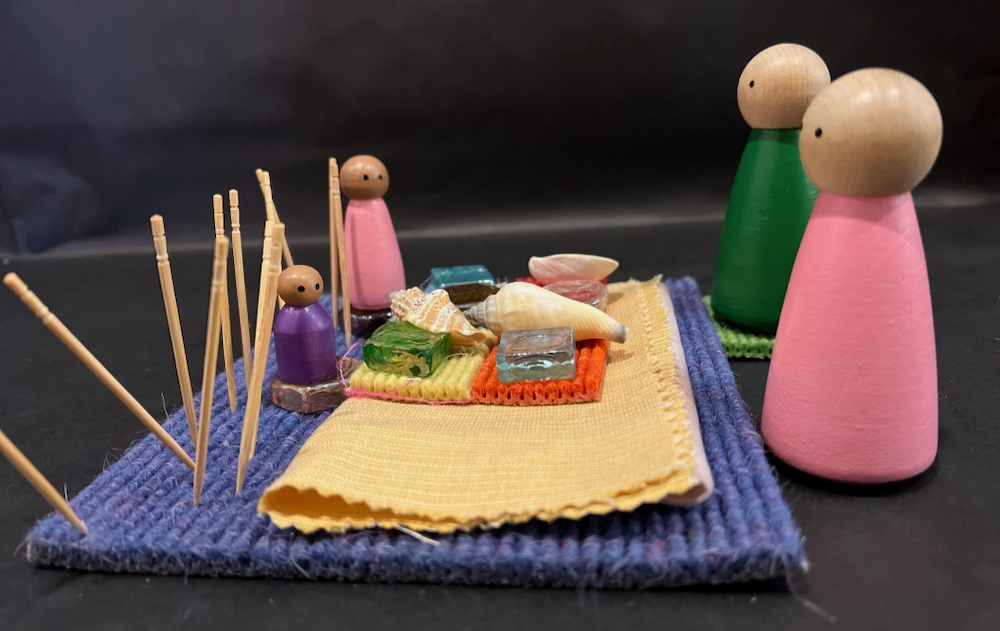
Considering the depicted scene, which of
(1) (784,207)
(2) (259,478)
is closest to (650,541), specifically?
(2) (259,478)

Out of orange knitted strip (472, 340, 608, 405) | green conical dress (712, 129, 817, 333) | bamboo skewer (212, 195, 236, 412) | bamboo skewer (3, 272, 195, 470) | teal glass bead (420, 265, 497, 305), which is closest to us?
bamboo skewer (3, 272, 195, 470)

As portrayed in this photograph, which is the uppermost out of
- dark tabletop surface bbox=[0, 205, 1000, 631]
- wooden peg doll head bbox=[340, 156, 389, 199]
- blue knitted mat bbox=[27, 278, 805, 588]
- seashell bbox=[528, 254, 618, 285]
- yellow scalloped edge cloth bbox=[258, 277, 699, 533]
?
wooden peg doll head bbox=[340, 156, 389, 199]

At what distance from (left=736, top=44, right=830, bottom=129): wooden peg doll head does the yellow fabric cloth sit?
0.42m

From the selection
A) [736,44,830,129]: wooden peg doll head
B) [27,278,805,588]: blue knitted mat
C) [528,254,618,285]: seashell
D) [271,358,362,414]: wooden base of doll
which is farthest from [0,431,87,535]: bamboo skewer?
[736,44,830,129]: wooden peg doll head

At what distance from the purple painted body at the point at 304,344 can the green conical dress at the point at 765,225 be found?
1.51ft

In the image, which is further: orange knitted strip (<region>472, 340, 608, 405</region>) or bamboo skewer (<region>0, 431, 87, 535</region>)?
orange knitted strip (<region>472, 340, 608, 405</region>)

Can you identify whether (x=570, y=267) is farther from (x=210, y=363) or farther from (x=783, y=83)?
(x=210, y=363)

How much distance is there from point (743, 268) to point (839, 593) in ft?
1.39

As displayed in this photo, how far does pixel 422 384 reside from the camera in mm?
728

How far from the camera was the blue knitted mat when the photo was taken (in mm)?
497

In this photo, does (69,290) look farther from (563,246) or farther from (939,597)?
(939,597)

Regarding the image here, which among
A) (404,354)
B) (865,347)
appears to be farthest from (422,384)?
(865,347)

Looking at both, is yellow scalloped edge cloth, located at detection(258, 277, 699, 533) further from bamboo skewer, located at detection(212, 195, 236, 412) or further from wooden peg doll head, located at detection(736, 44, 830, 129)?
wooden peg doll head, located at detection(736, 44, 830, 129)

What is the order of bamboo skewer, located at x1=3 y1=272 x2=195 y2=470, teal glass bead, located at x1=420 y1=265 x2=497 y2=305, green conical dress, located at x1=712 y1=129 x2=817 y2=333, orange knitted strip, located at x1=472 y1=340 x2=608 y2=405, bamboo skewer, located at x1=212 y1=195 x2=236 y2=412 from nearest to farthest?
1. bamboo skewer, located at x1=3 y1=272 x2=195 y2=470
2. bamboo skewer, located at x1=212 y1=195 x2=236 y2=412
3. orange knitted strip, located at x1=472 y1=340 x2=608 y2=405
4. green conical dress, located at x1=712 y1=129 x2=817 y2=333
5. teal glass bead, located at x1=420 y1=265 x2=497 y2=305
